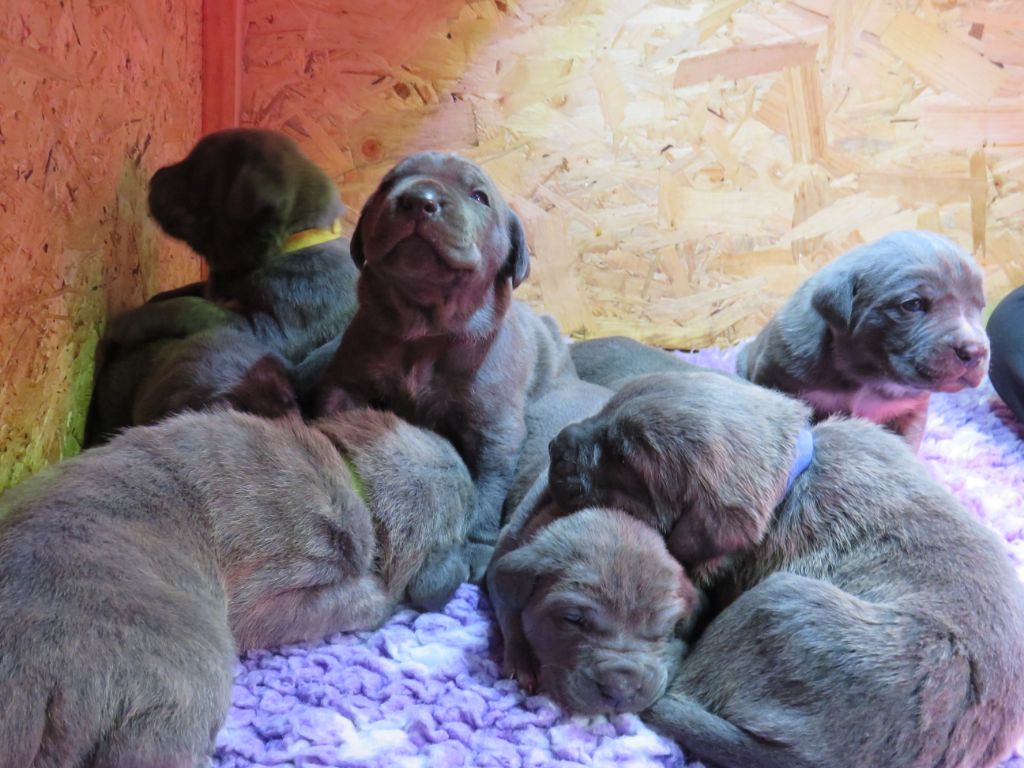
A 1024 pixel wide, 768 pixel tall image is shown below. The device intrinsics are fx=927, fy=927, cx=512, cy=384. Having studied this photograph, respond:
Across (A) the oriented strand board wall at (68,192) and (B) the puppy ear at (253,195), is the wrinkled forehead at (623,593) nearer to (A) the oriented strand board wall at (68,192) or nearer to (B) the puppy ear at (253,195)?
(A) the oriented strand board wall at (68,192)

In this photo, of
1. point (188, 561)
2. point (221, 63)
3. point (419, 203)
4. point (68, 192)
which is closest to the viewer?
point (188, 561)

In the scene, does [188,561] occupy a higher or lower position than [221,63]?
lower

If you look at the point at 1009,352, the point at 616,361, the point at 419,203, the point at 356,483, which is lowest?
the point at 1009,352

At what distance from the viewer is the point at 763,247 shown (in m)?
6.41

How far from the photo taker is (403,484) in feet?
11.5

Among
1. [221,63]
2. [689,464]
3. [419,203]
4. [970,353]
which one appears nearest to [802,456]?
[689,464]

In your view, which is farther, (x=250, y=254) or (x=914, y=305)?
(x=250, y=254)

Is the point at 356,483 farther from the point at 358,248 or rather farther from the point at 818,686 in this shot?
the point at 818,686

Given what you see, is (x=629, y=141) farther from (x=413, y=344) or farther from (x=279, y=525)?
(x=279, y=525)

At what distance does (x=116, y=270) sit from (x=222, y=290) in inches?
20.0

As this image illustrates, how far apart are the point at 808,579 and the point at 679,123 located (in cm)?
402

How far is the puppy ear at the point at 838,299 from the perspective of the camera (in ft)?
14.6

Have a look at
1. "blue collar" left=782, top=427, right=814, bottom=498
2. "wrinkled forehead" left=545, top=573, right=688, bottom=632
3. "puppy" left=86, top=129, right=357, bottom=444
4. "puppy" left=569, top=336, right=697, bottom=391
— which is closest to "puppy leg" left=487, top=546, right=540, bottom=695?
"wrinkled forehead" left=545, top=573, right=688, bottom=632

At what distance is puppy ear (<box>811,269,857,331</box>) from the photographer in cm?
445
